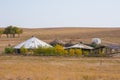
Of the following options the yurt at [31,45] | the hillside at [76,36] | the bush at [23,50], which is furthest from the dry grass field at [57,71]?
the hillside at [76,36]

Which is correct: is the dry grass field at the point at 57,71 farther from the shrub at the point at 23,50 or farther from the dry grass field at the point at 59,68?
the shrub at the point at 23,50

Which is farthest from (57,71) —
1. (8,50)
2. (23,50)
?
(8,50)

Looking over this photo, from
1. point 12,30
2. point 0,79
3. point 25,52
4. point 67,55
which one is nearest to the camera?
point 0,79

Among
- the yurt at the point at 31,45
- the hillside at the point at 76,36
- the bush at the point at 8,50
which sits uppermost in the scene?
the yurt at the point at 31,45

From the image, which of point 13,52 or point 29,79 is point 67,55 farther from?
point 29,79

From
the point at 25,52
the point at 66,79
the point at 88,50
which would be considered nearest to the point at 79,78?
the point at 66,79

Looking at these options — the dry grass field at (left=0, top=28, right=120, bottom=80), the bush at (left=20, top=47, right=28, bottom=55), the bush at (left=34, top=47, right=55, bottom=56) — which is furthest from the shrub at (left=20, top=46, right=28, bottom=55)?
the dry grass field at (left=0, top=28, right=120, bottom=80)

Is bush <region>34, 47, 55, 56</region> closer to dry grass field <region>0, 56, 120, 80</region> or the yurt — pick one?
the yurt

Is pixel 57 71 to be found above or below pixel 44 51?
above

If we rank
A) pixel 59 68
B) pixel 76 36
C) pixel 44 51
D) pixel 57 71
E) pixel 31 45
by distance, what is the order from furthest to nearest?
1. pixel 76 36
2. pixel 31 45
3. pixel 44 51
4. pixel 59 68
5. pixel 57 71

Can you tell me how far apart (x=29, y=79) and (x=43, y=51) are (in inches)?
1396

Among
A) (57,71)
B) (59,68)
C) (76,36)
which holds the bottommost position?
(76,36)

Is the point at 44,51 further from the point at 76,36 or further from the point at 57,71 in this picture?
the point at 76,36

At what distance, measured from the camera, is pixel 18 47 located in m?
58.4
